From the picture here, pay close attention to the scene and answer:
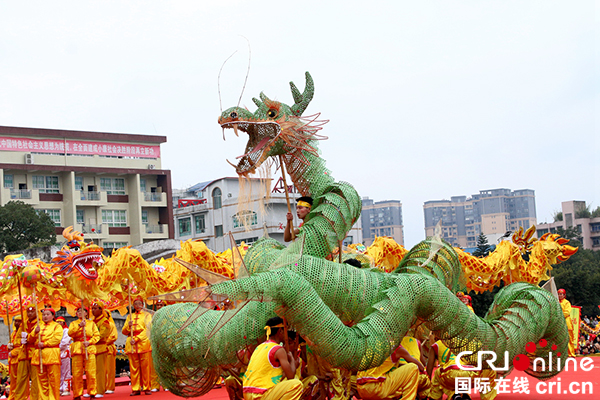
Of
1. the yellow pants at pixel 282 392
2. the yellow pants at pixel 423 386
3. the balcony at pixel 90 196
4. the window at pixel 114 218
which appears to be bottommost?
the yellow pants at pixel 423 386

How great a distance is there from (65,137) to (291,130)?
101 feet

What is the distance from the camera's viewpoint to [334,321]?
584cm

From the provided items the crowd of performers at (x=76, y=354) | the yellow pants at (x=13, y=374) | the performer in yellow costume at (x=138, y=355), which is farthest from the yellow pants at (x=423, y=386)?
the yellow pants at (x=13, y=374)

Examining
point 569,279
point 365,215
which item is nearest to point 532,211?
point 365,215

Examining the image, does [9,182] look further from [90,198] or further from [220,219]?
[220,219]

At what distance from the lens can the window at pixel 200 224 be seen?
1597 inches

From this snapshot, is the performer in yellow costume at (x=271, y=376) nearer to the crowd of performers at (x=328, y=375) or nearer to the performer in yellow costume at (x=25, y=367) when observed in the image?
the crowd of performers at (x=328, y=375)

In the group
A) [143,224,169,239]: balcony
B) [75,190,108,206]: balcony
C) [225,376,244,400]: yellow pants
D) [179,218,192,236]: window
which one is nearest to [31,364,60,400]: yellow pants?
[225,376,244,400]: yellow pants

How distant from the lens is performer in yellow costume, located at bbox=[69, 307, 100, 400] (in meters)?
10.3

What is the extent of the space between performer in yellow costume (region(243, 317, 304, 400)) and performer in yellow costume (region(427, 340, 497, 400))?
1.98 metres

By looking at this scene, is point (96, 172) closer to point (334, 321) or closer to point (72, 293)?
point (72, 293)

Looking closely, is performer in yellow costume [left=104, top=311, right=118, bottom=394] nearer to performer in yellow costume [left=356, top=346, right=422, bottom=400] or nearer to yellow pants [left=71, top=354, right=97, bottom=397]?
yellow pants [left=71, top=354, right=97, bottom=397]

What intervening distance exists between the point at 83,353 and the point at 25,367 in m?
0.82

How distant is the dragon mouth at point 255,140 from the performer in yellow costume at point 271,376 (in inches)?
75.8
